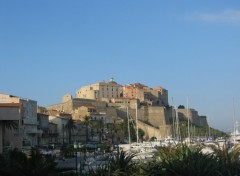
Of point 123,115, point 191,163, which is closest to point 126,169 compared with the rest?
point 191,163

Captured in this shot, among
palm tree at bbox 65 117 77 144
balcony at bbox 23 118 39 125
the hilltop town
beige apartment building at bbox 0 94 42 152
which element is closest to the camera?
beige apartment building at bbox 0 94 42 152

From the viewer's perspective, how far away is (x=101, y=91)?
181m

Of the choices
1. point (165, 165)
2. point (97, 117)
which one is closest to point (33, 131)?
point (97, 117)

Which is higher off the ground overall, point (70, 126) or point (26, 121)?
point (26, 121)

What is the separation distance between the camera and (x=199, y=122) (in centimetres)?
18638

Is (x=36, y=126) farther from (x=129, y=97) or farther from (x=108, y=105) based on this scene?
(x=129, y=97)

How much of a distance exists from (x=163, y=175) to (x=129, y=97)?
6741 inches

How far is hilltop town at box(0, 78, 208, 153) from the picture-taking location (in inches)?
3567

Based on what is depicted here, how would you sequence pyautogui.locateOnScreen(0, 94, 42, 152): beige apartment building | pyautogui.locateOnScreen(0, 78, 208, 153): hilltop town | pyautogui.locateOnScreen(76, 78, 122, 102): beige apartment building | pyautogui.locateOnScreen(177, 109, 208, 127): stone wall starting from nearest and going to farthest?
pyautogui.locateOnScreen(0, 94, 42, 152): beige apartment building < pyautogui.locateOnScreen(0, 78, 208, 153): hilltop town < pyautogui.locateOnScreen(177, 109, 208, 127): stone wall < pyautogui.locateOnScreen(76, 78, 122, 102): beige apartment building

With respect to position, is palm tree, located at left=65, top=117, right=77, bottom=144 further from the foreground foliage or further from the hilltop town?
the foreground foliage

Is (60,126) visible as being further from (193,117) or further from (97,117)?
(193,117)

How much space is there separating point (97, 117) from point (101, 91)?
41401mm

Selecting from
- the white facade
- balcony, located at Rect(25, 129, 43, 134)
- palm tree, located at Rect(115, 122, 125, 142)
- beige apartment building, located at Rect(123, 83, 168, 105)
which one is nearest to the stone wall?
beige apartment building, located at Rect(123, 83, 168, 105)

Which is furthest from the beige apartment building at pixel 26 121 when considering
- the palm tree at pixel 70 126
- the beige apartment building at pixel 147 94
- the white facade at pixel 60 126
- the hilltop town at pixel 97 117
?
the beige apartment building at pixel 147 94
